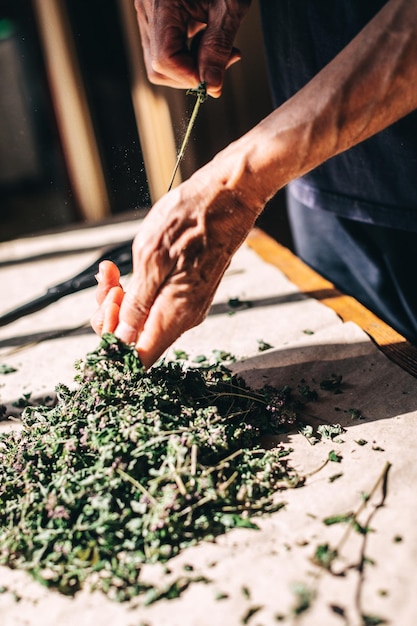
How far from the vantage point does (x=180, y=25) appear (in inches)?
64.2

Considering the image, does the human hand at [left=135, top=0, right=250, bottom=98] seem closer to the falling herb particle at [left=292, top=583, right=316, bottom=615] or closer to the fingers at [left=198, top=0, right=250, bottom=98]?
the fingers at [left=198, top=0, right=250, bottom=98]

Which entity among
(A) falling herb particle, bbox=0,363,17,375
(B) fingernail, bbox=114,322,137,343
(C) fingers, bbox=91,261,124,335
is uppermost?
(C) fingers, bbox=91,261,124,335

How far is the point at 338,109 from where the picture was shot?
110 cm

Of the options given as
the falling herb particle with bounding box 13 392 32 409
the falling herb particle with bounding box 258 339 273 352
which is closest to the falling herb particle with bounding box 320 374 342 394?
the falling herb particle with bounding box 258 339 273 352

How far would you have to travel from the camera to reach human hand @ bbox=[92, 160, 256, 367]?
117cm

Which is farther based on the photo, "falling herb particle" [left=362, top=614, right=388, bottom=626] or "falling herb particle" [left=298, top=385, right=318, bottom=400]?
"falling herb particle" [left=298, top=385, right=318, bottom=400]

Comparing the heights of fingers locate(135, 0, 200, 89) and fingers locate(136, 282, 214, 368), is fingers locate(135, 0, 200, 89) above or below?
above

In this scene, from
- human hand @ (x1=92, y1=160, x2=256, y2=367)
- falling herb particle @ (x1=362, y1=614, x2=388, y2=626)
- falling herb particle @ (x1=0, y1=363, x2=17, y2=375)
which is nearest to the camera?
falling herb particle @ (x1=362, y1=614, x2=388, y2=626)

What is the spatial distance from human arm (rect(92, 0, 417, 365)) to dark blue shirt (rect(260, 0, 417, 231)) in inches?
18.2

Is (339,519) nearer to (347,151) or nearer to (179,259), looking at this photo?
(179,259)

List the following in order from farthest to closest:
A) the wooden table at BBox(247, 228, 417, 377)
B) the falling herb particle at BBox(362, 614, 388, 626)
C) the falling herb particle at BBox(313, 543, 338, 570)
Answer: the wooden table at BBox(247, 228, 417, 377)
the falling herb particle at BBox(313, 543, 338, 570)
the falling herb particle at BBox(362, 614, 388, 626)

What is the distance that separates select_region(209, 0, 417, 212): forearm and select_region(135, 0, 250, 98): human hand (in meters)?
0.52


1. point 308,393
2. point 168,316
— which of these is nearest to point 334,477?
point 308,393

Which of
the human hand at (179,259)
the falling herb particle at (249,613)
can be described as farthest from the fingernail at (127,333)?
the falling herb particle at (249,613)
